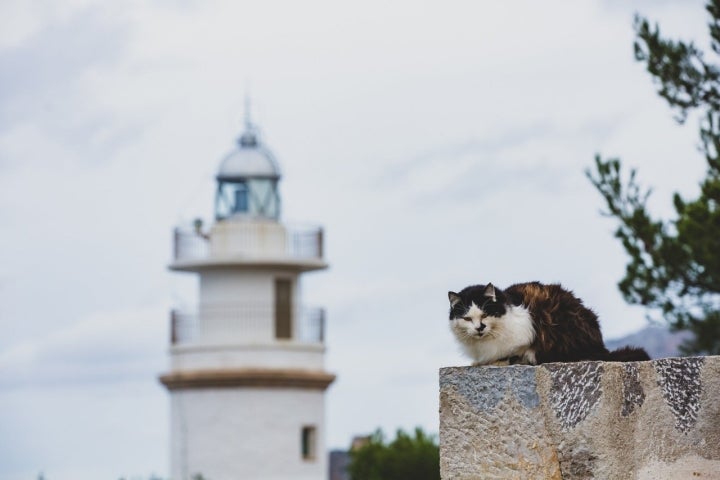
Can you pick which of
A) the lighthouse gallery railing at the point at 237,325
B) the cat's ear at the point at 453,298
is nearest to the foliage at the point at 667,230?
the cat's ear at the point at 453,298

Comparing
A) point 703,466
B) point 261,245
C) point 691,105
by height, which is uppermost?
point 261,245

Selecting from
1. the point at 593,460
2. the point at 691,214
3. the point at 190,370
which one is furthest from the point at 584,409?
the point at 190,370

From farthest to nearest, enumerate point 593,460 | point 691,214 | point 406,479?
1. point 406,479
2. point 691,214
3. point 593,460

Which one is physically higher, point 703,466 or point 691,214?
point 691,214

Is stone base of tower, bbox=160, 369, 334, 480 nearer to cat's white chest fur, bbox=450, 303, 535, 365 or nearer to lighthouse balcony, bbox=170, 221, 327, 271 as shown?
lighthouse balcony, bbox=170, 221, 327, 271

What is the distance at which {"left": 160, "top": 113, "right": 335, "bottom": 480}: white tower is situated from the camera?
115ft

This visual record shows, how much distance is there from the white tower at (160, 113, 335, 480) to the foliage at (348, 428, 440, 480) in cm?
691

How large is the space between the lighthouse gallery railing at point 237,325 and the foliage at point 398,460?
9204 millimetres

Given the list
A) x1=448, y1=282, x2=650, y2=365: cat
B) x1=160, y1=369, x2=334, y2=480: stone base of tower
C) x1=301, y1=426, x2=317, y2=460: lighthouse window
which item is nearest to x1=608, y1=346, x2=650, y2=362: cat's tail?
x1=448, y1=282, x2=650, y2=365: cat

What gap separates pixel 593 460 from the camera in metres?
5.58

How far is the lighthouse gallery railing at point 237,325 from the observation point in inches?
1473

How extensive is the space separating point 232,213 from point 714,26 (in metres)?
22.4

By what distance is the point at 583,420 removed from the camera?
5.62 meters

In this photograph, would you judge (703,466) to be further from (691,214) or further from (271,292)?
(271,292)
